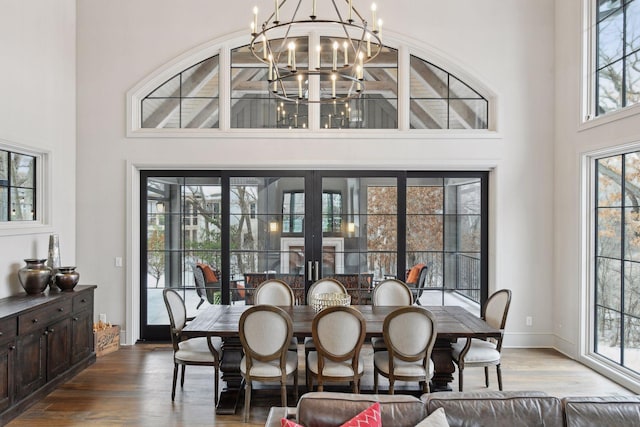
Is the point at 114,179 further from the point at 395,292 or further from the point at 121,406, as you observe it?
the point at 395,292

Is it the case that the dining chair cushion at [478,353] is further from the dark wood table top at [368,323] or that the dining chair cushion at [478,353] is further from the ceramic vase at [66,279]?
the ceramic vase at [66,279]

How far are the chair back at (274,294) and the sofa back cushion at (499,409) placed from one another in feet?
8.42

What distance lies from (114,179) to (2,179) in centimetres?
130

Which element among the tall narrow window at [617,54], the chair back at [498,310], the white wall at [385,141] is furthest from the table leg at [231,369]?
the tall narrow window at [617,54]

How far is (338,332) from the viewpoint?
3340mm

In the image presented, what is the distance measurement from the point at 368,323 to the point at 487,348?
46.1 inches

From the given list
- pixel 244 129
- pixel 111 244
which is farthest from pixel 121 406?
pixel 244 129

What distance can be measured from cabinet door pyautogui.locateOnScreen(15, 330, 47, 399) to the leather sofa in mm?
2734

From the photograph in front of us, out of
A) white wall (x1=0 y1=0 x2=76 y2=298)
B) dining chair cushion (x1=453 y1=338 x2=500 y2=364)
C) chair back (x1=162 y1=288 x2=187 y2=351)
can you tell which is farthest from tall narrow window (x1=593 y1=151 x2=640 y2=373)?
white wall (x1=0 y1=0 x2=76 y2=298)

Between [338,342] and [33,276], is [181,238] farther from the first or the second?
[338,342]

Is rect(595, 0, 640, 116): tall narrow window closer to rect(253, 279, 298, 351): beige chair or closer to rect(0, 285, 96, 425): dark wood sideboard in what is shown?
rect(253, 279, 298, 351): beige chair

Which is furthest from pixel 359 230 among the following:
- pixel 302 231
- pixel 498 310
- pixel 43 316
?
pixel 43 316

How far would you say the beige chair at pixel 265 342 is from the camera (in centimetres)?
331

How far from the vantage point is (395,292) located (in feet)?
15.1
